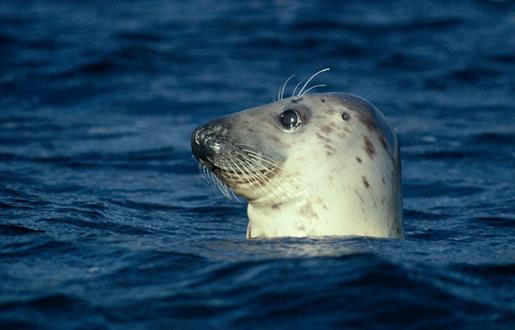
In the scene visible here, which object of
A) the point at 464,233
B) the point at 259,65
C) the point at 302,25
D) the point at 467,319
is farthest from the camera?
the point at 302,25

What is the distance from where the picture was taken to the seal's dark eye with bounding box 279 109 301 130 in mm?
7289

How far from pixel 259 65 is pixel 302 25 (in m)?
2.50

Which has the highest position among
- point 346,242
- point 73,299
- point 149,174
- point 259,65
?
point 259,65

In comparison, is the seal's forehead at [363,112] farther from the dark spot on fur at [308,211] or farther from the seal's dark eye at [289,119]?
the dark spot on fur at [308,211]

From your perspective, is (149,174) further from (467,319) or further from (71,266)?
(467,319)

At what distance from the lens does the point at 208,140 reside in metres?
7.07

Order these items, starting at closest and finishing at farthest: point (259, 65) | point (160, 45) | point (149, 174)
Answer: point (149, 174)
point (259, 65)
point (160, 45)

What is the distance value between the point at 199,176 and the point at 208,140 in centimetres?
424

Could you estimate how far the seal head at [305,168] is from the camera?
709 cm

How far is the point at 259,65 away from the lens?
16.2 m

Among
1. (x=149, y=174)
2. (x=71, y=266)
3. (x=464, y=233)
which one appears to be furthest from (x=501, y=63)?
(x=71, y=266)

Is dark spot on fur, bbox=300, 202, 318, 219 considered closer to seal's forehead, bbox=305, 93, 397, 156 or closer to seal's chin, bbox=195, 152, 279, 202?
seal's chin, bbox=195, 152, 279, 202

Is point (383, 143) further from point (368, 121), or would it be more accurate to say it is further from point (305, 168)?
point (305, 168)

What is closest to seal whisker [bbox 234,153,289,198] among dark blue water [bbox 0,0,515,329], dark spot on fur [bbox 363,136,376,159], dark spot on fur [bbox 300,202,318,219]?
dark spot on fur [bbox 300,202,318,219]
